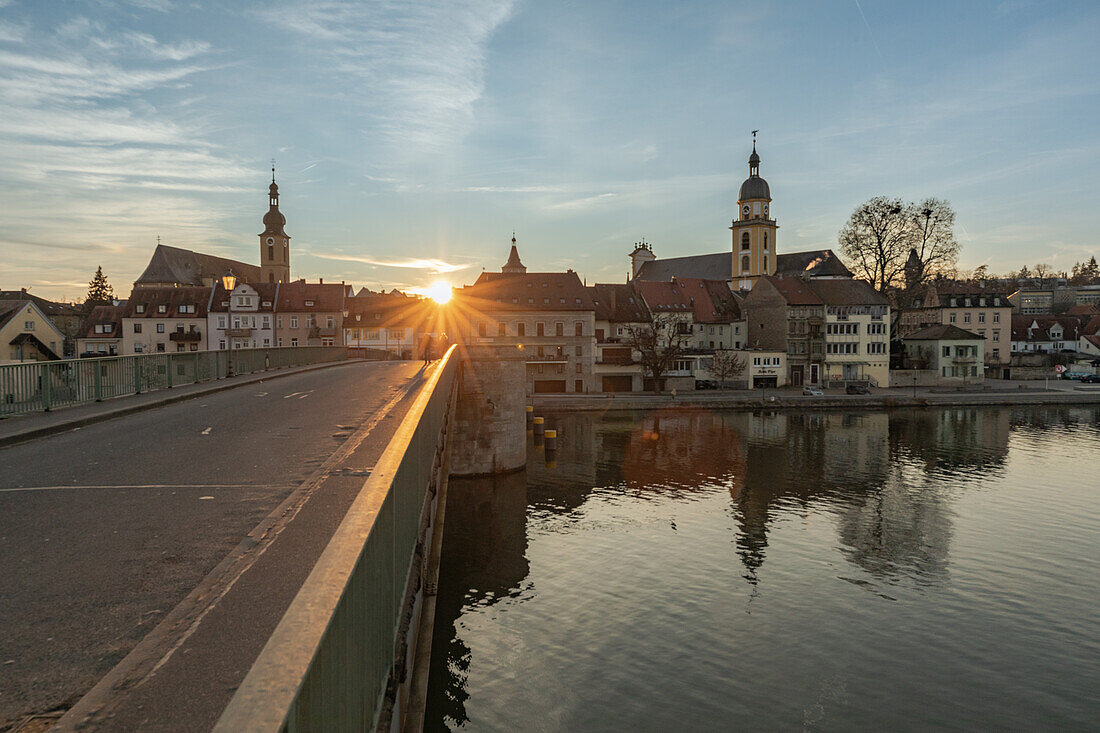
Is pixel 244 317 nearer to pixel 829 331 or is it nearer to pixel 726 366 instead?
pixel 726 366

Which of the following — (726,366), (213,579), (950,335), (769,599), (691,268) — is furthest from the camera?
(691,268)

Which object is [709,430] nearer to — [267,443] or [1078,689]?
[1078,689]

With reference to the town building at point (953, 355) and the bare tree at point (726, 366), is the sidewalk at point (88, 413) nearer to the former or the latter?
the bare tree at point (726, 366)

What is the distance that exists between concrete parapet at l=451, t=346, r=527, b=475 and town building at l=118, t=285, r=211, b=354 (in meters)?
51.9

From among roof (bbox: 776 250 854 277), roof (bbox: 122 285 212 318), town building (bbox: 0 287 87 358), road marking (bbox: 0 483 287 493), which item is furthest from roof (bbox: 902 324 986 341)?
town building (bbox: 0 287 87 358)

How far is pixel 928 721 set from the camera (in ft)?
47.3

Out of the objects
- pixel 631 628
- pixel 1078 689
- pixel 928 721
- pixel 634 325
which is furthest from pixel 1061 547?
pixel 634 325

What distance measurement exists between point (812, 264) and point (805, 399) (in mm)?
50793

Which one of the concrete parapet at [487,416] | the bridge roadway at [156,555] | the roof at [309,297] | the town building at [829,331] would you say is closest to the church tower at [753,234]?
the town building at [829,331]

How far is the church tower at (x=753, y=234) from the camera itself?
110188 millimetres

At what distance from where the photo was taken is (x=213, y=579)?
5684 millimetres

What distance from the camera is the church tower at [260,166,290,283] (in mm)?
109812

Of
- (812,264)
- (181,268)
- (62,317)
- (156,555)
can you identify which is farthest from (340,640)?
(62,317)

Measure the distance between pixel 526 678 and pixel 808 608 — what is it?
8.62 metres
